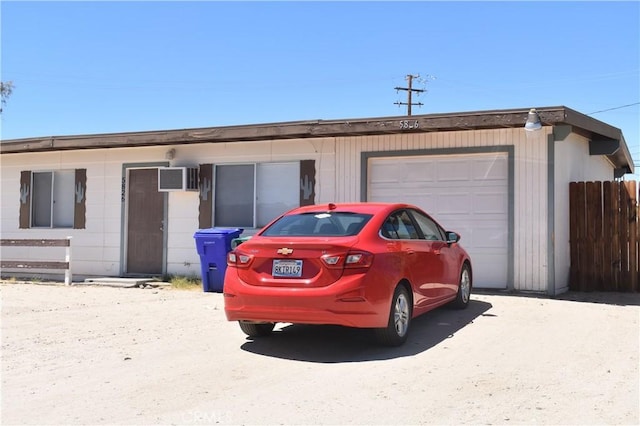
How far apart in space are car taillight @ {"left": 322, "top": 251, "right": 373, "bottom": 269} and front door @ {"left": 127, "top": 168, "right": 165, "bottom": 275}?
8212mm

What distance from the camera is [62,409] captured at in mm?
4605

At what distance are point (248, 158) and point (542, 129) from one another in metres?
5.80

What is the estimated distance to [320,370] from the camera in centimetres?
571

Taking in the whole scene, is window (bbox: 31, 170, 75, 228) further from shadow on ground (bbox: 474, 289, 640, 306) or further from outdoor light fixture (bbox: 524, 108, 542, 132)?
outdoor light fixture (bbox: 524, 108, 542, 132)

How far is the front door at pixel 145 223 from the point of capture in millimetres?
13516

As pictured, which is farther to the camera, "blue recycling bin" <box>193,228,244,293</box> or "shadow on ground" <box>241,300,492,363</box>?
"blue recycling bin" <box>193,228,244,293</box>

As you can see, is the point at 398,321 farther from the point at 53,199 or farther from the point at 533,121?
the point at 53,199

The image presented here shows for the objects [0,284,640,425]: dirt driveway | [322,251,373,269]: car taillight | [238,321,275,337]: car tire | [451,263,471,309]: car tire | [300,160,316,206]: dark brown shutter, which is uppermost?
[300,160,316,206]: dark brown shutter

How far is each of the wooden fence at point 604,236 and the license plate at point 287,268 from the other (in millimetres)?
6995

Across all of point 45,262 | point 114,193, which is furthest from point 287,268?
point 114,193

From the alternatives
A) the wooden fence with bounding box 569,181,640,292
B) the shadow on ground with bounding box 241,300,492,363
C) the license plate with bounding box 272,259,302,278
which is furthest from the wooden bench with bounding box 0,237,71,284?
the wooden fence with bounding box 569,181,640,292

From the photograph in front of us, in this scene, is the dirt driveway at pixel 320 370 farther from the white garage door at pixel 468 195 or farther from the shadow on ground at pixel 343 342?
the white garage door at pixel 468 195

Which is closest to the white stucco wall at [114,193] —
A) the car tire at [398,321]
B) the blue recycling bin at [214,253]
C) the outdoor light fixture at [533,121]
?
the blue recycling bin at [214,253]

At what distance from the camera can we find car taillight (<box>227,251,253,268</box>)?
254 inches
